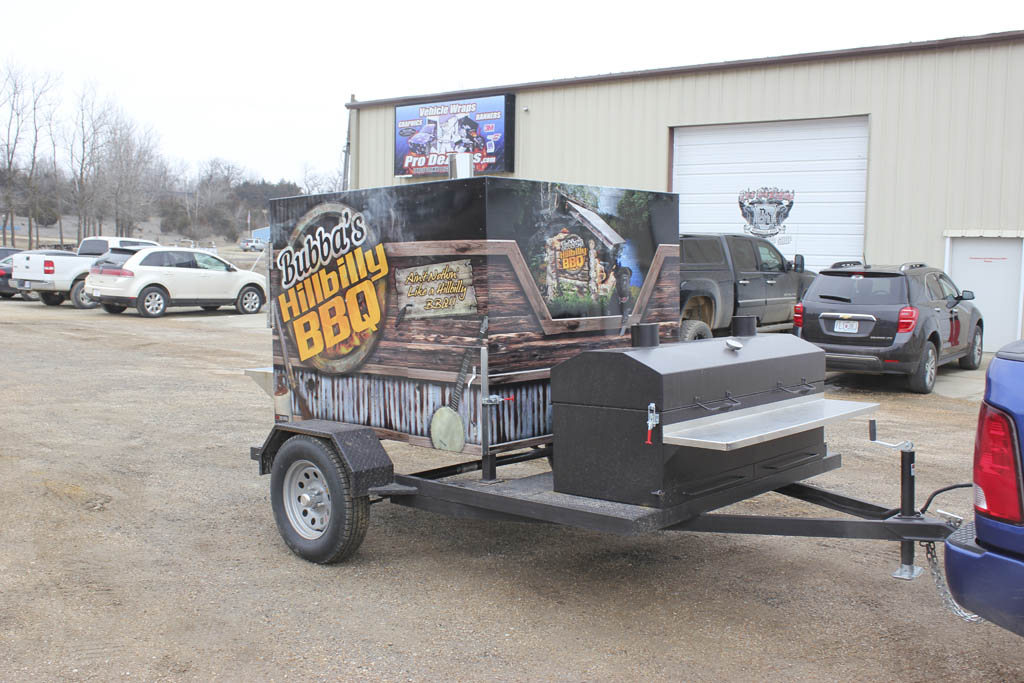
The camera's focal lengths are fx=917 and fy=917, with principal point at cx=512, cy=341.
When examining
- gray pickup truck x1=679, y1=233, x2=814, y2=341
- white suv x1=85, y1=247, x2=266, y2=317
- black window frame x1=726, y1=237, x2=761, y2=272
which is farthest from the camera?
white suv x1=85, y1=247, x2=266, y2=317

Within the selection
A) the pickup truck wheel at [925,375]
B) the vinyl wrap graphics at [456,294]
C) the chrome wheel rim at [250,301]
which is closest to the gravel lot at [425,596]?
the vinyl wrap graphics at [456,294]

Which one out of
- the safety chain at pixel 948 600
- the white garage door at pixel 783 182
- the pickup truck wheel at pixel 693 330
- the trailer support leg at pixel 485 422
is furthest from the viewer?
the white garage door at pixel 783 182

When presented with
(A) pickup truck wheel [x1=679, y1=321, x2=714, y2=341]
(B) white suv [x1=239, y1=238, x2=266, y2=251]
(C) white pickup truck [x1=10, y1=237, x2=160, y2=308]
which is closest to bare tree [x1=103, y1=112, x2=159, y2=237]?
(B) white suv [x1=239, y1=238, x2=266, y2=251]

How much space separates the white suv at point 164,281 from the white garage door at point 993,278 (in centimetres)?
1649

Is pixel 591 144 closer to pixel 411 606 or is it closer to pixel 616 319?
pixel 616 319

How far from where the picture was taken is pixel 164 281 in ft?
71.8

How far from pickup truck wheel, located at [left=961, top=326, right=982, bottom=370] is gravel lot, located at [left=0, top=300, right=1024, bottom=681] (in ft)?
25.0

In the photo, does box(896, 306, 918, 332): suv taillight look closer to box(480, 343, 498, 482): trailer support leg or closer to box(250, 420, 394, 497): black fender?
box(480, 343, 498, 482): trailer support leg

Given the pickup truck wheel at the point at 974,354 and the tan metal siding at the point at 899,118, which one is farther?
the tan metal siding at the point at 899,118

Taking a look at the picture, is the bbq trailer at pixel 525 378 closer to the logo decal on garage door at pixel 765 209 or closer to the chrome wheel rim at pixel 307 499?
the chrome wheel rim at pixel 307 499

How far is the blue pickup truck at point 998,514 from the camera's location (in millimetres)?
2992

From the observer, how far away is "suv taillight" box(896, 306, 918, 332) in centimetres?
1162

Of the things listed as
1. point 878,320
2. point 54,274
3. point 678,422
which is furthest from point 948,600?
point 54,274

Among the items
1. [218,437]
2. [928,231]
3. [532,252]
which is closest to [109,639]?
[532,252]
